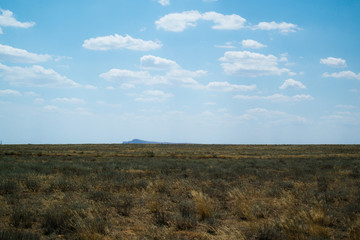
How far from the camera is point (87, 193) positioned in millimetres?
10367

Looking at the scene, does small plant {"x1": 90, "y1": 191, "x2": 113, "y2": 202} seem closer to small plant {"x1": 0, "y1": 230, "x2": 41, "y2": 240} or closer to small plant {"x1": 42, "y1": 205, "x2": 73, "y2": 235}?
small plant {"x1": 42, "y1": 205, "x2": 73, "y2": 235}

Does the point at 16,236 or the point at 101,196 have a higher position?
the point at 16,236

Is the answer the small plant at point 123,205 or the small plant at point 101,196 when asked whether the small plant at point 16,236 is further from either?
the small plant at point 101,196

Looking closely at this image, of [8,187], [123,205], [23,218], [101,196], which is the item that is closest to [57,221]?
[23,218]

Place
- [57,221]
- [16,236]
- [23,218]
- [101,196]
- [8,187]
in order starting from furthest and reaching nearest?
[8,187] < [101,196] < [23,218] < [57,221] < [16,236]

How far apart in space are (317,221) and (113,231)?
5.32 meters

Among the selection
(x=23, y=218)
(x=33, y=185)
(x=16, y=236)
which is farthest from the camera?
(x=33, y=185)

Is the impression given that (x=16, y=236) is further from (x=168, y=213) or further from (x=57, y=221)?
(x=168, y=213)

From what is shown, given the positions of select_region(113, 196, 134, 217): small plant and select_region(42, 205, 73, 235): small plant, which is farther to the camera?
select_region(113, 196, 134, 217): small plant

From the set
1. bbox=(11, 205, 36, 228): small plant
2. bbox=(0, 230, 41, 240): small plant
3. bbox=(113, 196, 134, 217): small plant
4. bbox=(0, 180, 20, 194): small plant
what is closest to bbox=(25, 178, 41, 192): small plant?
bbox=(0, 180, 20, 194): small plant

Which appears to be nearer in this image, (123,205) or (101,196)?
(123,205)

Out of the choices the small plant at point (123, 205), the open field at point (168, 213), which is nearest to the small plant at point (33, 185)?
the open field at point (168, 213)

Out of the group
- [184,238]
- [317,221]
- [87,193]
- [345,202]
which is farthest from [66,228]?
[345,202]

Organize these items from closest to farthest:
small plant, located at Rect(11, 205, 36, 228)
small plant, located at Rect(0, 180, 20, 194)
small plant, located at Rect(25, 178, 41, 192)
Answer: small plant, located at Rect(11, 205, 36, 228) → small plant, located at Rect(0, 180, 20, 194) → small plant, located at Rect(25, 178, 41, 192)
